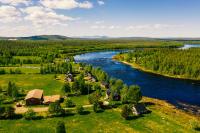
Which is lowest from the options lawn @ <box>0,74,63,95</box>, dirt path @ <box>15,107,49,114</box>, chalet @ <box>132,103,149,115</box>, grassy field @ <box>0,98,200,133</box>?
grassy field @ <box>0,98,200,133</box>

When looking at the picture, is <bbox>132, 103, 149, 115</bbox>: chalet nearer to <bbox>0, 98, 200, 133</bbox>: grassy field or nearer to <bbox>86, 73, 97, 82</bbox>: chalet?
<bbox>0, 98, 200, 133</bbox>: grassy field

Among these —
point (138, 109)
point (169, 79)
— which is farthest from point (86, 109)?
point (169, 79)

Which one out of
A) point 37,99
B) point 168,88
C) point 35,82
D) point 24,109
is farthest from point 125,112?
point 35,82

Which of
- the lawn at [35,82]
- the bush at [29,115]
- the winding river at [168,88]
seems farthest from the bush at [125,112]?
the lawn at [35,82]

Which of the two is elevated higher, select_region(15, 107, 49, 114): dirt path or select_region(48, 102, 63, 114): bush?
select_region(48, 102, 63, 114): bush

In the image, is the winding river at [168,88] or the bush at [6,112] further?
the winding river at [168,88]

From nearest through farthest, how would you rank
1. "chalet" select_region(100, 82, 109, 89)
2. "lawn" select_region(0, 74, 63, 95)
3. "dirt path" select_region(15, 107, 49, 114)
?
"dirt path" select_region(15, 107, 49, 114) → "chalet" select_region(100, 82, 109, 89) → "lawn" select_region(0, 74, 63, 95)

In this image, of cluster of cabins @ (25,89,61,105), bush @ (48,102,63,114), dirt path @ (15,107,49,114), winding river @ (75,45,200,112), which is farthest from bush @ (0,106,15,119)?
winding river @ (75,45,200,112)

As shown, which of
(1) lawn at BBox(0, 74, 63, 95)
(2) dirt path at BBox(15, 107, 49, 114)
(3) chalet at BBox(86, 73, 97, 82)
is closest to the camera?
(2) dirt path at BBox(15, 107, 49, 114)

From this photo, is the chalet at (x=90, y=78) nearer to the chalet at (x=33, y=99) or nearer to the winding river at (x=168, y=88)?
the winding river at (x=168, y=88)

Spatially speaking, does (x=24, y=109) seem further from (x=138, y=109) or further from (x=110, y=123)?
(x=138, y=109)
